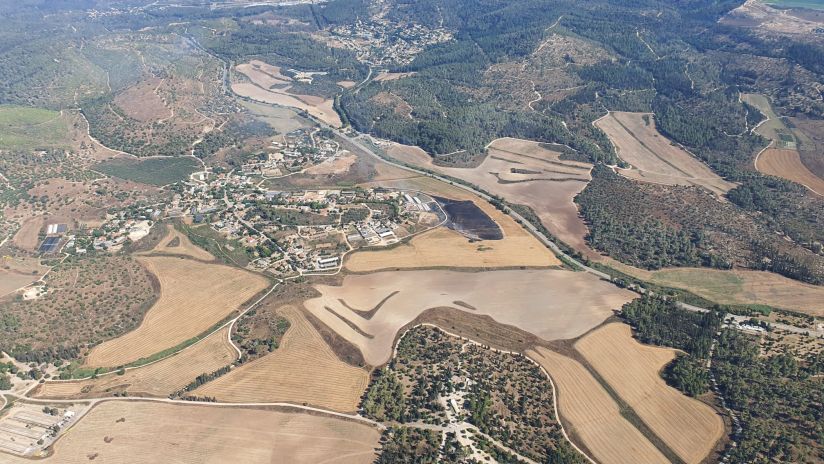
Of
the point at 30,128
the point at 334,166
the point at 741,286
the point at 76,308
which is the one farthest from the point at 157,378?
the point at 30,128

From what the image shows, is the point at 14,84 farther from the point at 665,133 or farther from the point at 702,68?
the point at 702,68

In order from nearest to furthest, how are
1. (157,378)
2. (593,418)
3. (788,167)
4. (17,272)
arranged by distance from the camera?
(593,418) < (157,378) < (17,272) < (788,167)

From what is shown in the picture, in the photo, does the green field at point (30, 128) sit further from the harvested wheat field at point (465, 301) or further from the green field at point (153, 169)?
the harvested wheat field at point (465, 301)

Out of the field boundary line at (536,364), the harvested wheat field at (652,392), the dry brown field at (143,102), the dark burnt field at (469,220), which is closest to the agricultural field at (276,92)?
the dry brown field at (143,102)

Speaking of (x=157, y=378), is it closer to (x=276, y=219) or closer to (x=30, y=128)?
(x=276, y=219)

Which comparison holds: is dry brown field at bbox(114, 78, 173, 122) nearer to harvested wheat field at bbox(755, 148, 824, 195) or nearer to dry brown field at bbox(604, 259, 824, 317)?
dry brown field at bbox(604, 259, 824, 317)

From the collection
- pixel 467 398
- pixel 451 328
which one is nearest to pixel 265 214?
pixel 451 328
